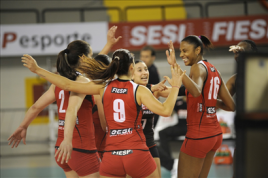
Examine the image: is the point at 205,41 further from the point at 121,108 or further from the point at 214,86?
the point at 121,108

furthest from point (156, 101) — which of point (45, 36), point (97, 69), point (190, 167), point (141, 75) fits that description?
point (45, 36)

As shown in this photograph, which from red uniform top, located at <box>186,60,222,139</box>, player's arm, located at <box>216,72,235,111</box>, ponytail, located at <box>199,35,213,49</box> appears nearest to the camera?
red uniform top, located at <box>186,60,222,139</box>

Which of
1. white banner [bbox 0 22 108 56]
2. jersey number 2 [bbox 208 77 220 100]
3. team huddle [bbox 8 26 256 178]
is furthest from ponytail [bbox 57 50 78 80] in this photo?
white banner [bbox 0 22 108 56]

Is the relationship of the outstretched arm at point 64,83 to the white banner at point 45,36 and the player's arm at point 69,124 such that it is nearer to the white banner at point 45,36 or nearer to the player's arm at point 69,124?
the player's arm at point 69,124

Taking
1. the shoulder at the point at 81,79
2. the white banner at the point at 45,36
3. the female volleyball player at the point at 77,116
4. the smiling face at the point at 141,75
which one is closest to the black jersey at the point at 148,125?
the smiling face at the point at 141,75

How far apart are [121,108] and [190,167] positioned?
107cm

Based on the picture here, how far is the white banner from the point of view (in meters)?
8.84

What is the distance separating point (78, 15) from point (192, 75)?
8649mm

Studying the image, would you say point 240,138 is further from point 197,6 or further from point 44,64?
point 197,6

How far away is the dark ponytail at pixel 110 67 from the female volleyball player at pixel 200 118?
0.73m

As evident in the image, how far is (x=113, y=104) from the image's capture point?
2520 mm

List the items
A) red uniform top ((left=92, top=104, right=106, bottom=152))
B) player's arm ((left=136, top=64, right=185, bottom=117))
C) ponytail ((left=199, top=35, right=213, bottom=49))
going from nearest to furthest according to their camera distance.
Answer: player's arm ((left=136, top=64, right=185, bottom=117)), ponytail ((left=199, top=35, right=213, bottom=49)), red uniform top ((left=92, top=104, right=106, bottom=152))

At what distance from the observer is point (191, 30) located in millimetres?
9055

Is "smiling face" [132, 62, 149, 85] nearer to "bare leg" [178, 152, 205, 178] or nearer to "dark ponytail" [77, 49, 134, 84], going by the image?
"dark ponytail" [77, 49, 134, 84]
